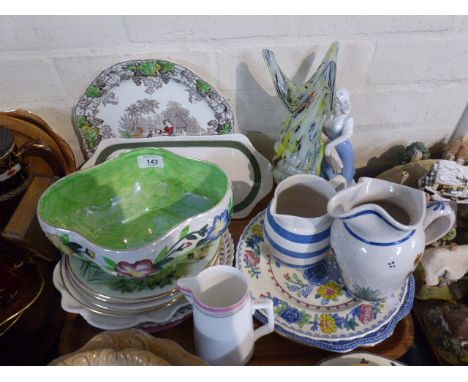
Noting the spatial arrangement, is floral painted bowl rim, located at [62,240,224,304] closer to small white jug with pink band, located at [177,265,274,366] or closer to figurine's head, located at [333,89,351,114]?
small white jug with pink band, located at [177,265,274,366]

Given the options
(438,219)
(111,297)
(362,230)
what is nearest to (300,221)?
(362,230)

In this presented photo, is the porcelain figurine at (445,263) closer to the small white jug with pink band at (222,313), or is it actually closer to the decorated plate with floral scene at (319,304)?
the decorated plate with floral scene at (319,304)

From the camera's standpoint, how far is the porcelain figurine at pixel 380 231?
20.9 inches

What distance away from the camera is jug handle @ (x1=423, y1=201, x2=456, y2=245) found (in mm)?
553

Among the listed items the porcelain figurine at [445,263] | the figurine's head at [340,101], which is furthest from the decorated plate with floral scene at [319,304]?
the figurine's head at [340,101]

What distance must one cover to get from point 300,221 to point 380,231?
0.11 m

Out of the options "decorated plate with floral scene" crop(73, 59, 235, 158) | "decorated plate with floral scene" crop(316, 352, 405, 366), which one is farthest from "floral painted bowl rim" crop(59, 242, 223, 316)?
"decorated plate with floral scene" crop(73, 59, 235, 158)

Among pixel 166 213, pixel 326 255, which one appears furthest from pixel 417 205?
pixel 166 213

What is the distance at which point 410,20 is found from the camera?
28.7 inches

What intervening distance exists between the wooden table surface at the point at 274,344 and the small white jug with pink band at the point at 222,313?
0.23 ft

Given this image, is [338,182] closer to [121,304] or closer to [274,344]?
[274,344]

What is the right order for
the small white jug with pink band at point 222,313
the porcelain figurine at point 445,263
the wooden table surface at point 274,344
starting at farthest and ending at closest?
the porcelain figurine at point 445,263 → the wooden table surface at point 274,344 → the small white jug with pink band at point 222,313

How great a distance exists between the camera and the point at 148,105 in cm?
80

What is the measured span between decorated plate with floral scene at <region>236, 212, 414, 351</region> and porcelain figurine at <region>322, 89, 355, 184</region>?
152 mm
